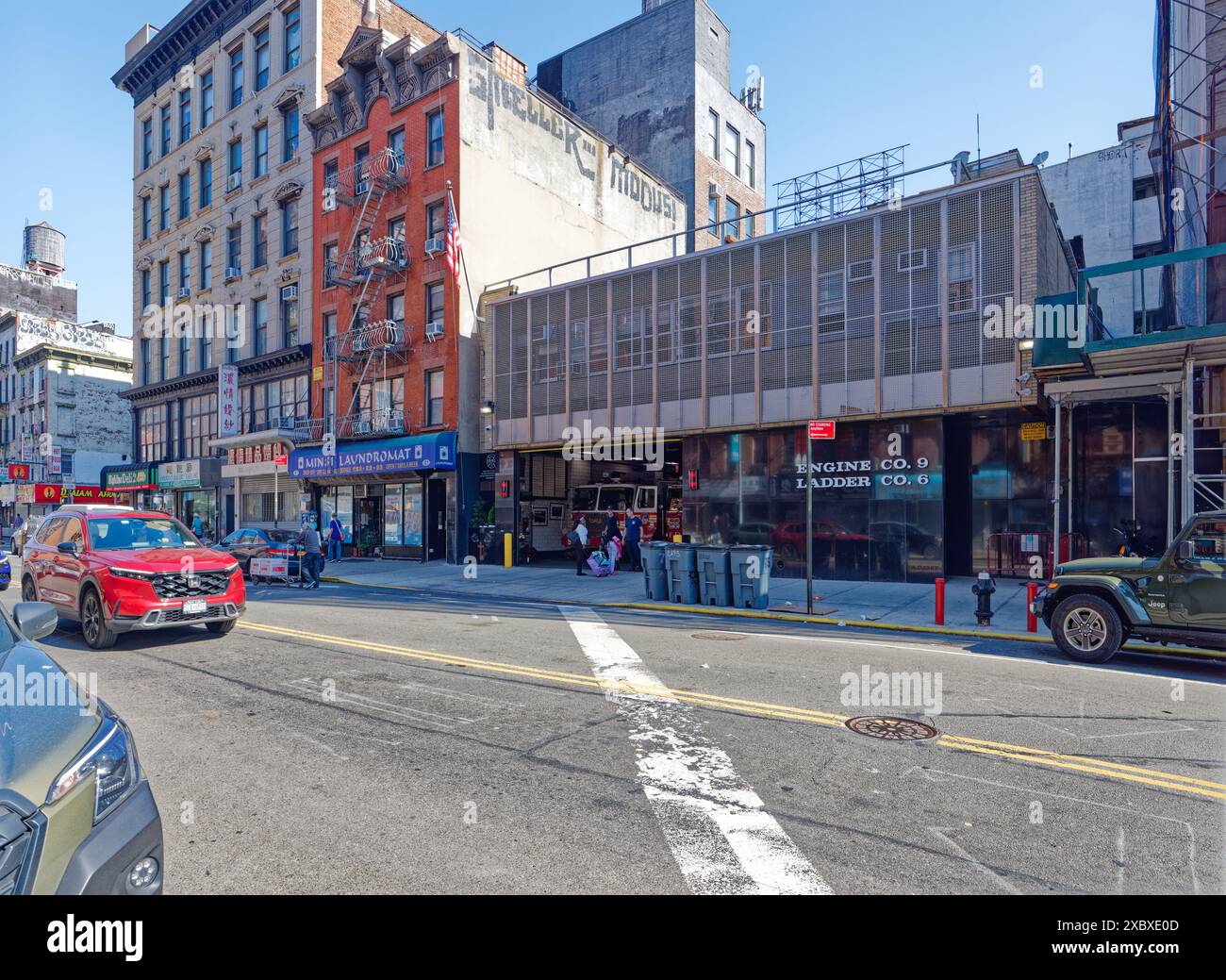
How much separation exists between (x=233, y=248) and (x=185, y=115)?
9.79 meters

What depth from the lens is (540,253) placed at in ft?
102

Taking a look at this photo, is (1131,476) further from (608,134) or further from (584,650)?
(608,134)

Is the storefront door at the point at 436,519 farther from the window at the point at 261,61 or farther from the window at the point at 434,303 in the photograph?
the window at the point at 261,61

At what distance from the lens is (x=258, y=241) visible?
35.7 metres

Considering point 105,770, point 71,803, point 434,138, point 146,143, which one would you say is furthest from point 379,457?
point 146,143

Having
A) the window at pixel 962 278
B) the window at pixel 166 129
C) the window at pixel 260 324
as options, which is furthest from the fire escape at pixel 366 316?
the window at pixel 962 278

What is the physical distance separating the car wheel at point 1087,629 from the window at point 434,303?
77.8 feet

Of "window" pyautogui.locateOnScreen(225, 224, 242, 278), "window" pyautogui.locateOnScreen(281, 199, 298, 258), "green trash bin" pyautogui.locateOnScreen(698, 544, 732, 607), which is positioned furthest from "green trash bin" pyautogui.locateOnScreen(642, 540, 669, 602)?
"window" pyautogui.locateOnScreen(225, 224, 242, 278)

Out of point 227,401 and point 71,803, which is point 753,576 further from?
point 227,401

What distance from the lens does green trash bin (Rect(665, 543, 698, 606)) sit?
15617 mm

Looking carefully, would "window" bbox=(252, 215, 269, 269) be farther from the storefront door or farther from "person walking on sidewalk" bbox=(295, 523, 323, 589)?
"person walking on sidewalk" bbox=(295, 523, 323, 589)
